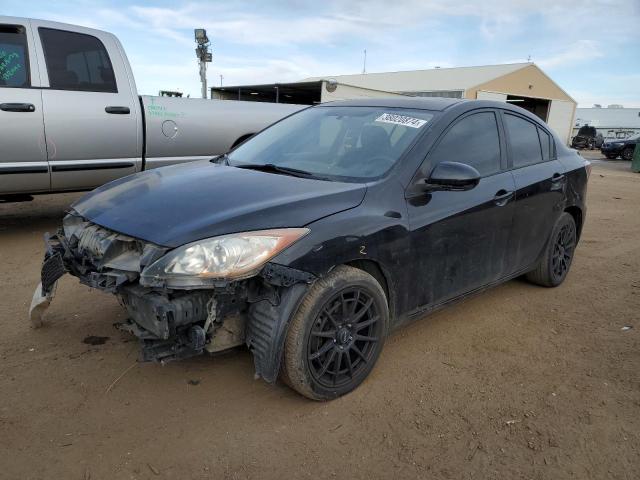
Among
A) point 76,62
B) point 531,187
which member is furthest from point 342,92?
point 531,187

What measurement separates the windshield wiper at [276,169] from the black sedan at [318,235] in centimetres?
2

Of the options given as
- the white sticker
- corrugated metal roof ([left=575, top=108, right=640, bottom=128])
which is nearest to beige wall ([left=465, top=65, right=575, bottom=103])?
corrugated metal roof ([left=575, top=108, right=640, bottom=128])

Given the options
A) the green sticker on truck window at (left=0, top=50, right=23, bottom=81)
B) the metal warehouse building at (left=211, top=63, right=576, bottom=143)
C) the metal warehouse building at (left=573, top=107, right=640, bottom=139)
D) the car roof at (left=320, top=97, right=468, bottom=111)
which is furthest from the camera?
the metal warehouse building at (left=573, top=107, right=640, bottom=139)

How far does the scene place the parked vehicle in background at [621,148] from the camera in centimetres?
2484

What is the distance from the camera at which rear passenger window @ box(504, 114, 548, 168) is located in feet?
12.7

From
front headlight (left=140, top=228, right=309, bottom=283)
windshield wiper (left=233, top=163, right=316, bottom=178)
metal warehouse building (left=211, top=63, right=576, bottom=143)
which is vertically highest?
metal warehouse building (left=211, top=63, right=576, bottom=143)

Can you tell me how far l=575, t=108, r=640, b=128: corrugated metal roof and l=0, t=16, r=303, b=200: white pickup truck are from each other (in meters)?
55.0

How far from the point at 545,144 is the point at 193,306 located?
11.0ft

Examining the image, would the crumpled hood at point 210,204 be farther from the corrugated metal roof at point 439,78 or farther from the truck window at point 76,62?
the corrugated metal roof at point 439,78

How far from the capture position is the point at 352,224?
104 inches

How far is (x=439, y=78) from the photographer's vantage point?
102 feet

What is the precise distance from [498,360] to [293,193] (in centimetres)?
177

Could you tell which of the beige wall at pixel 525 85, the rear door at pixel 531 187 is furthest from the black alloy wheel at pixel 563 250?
the beige wall at pixel 525 85

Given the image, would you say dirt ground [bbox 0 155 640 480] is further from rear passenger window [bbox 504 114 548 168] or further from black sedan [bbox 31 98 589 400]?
rear passenger window [bbox 504 114 548 168]
